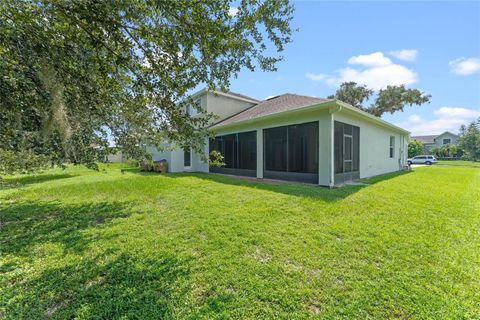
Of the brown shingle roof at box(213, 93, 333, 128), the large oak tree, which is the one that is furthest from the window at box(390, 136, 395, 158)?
the large oak tree

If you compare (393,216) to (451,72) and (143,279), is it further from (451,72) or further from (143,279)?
(451,72)

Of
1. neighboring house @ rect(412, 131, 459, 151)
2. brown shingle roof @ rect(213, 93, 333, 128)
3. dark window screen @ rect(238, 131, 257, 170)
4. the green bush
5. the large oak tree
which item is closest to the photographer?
the large oak tree

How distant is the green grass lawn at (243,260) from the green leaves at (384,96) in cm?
2345

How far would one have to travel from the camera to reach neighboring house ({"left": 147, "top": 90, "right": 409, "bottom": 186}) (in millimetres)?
7805

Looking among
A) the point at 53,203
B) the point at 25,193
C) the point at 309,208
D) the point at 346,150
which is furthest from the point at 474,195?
the point at 25,193

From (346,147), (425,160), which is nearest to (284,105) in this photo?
(346,147)

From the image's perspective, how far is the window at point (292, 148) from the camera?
8.22 m

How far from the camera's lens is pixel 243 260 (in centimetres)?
286

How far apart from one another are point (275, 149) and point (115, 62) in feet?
25.0

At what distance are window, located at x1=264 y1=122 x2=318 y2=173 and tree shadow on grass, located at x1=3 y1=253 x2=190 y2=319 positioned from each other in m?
6.71

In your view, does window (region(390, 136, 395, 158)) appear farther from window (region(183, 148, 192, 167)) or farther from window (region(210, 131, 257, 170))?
window (region(183, 148, 192, 167))

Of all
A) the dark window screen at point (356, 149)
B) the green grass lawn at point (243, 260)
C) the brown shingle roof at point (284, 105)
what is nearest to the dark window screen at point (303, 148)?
the brown shingle roof at point (284, 105)

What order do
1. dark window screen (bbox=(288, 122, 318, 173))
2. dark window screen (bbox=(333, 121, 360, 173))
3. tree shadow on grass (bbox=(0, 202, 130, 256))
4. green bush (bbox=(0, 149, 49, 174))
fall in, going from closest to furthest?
green bush (bbox=(0, 149, 49, 174)) → tree shadow on grass (bbox=(0, 202, 130, 256)) → dark window screen (bbox=(288, 122, 318, 173)) → dark window screen (bbox=(333, 121, 360, 173))

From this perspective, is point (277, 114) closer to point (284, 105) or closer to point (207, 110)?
point (284, 105)
